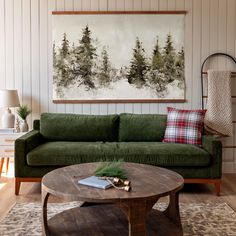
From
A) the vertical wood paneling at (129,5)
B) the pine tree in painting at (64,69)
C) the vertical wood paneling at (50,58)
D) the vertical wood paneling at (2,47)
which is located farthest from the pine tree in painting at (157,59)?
the vertical wood paneling at (2,47)

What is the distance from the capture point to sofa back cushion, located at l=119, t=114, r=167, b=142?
437 centimetres

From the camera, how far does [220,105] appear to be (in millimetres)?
4617

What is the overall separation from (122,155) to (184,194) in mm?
782

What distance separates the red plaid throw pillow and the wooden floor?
21.1 inches

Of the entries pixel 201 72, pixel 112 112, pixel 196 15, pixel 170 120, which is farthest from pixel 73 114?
pixel 196 15

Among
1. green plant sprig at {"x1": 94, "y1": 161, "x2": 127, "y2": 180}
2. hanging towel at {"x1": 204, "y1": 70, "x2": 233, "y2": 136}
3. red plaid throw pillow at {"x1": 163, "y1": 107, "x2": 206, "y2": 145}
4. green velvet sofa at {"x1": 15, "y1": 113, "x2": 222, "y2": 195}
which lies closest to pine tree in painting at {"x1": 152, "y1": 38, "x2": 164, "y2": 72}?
hanging towel at {"x1": 204, "y1": 70, "x2": 233, "y2": 136}

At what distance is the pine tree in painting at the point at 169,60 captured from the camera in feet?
15.6

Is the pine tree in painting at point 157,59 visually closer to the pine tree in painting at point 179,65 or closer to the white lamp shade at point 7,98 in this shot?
the pine tree in painting at point 179,65

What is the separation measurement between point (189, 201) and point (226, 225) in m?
0.69

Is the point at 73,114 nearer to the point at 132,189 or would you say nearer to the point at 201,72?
the point at 201,72

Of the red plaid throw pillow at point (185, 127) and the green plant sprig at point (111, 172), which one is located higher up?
the red plaid throw pillow at point (185, 127)

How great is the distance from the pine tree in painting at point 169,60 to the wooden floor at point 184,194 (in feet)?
4.72

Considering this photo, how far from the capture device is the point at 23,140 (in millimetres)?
3756

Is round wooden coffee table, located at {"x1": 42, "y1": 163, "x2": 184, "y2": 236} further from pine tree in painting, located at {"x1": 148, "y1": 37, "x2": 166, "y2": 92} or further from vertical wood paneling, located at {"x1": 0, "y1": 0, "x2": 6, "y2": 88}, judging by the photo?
vertical wood paneling, located at {"x1": 0, "y1": 0, "x2": 6, "y2": 88}
